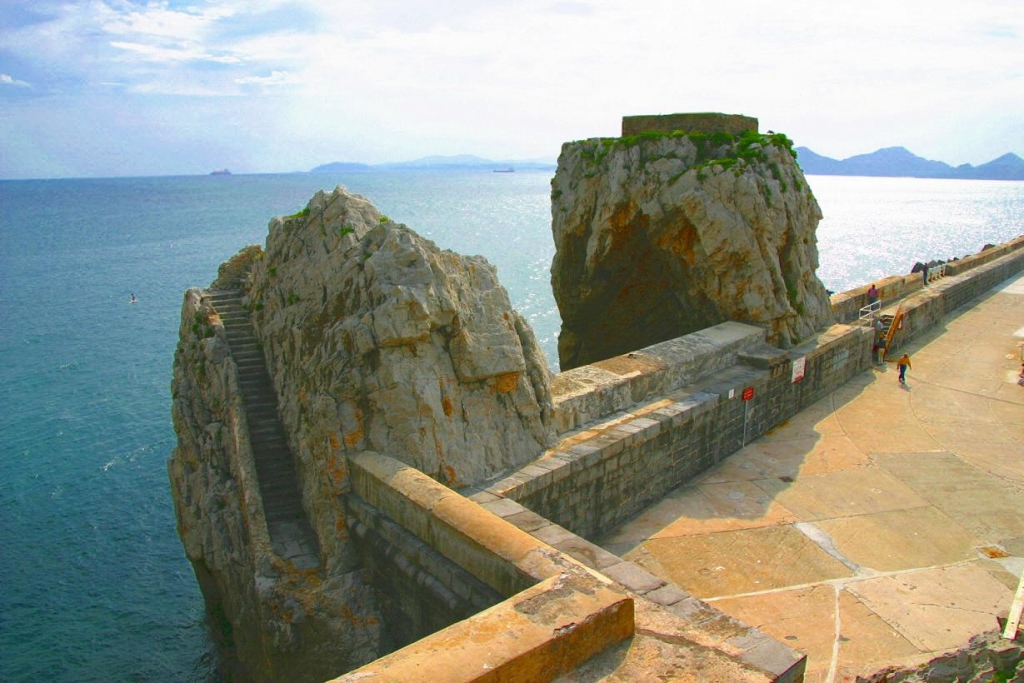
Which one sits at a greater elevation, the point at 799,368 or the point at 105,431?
the point at 799,368

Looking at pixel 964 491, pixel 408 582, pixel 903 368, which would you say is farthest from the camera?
pixel 903 368

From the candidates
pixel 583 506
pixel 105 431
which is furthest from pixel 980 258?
pixel 105 431

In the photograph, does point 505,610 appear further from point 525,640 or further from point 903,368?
point 903,368

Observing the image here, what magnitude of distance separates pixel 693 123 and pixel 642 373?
557 centimetres

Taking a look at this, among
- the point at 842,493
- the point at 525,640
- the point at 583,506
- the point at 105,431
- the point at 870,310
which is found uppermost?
the point at 870,310

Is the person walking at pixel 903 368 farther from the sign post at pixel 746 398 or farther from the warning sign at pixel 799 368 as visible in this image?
the sign post at pixel 746 398

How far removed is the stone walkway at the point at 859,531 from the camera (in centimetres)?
768

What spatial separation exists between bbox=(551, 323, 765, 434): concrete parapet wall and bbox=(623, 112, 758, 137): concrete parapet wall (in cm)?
355

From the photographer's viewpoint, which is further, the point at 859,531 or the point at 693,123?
the point at 693,123

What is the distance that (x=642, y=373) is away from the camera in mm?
10727

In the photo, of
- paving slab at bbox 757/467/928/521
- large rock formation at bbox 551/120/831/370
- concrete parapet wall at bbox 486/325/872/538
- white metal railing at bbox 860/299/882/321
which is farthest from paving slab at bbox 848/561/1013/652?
white metal railing at bbox 860/299/882/321

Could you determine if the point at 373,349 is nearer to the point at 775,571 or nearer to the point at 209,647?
the point at 775,571

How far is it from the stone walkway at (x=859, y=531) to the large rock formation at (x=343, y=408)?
7.86 feet

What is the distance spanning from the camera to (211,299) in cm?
1160
